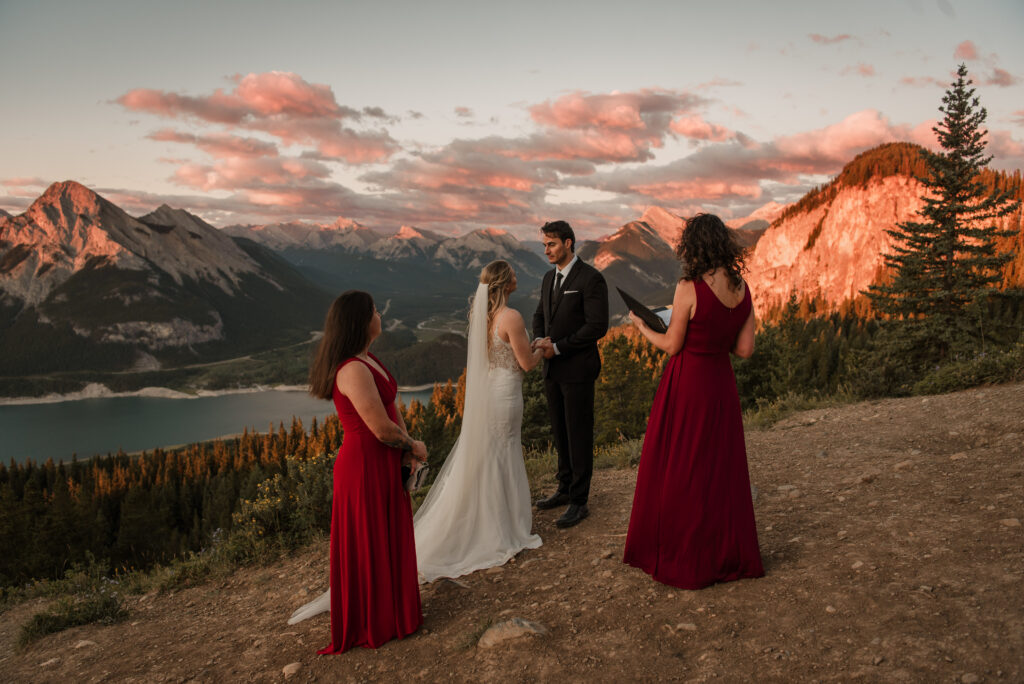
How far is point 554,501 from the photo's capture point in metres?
7.02

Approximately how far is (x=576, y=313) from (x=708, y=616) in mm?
3105

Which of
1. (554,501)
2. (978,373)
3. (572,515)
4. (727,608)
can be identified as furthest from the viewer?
(978,373)

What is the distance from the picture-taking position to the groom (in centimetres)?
607

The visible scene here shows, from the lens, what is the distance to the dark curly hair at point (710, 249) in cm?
436

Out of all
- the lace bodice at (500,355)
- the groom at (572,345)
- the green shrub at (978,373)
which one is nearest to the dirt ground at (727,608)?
the groom at (572,345)

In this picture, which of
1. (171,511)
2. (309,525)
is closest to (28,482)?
(171,511)

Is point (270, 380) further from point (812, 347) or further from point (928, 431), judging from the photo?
point (928, 431)

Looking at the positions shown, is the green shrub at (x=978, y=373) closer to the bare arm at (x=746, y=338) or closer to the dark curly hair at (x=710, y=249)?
the bare arm at (x=746, y=338)

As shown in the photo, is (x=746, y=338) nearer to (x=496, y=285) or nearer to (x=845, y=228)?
(x=496, y=285)

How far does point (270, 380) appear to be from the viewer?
640 ft

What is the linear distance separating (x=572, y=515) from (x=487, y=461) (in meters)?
1.31

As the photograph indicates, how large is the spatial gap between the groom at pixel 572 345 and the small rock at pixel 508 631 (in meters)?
2.08

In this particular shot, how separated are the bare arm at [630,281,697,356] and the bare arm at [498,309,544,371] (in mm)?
1421

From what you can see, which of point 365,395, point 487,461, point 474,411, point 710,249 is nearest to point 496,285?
point 474,411
